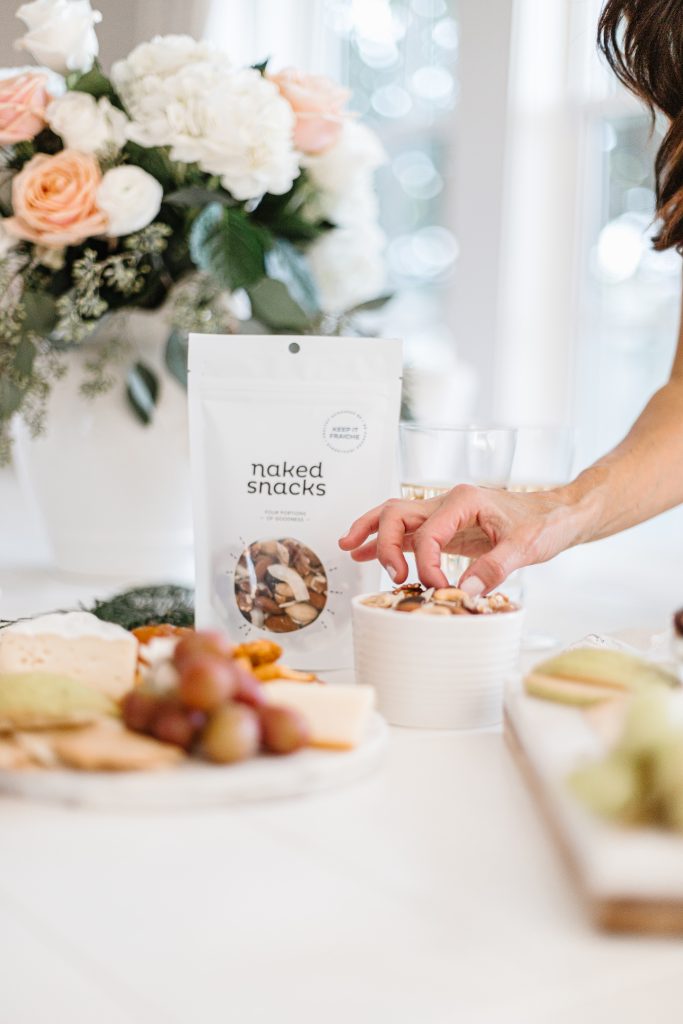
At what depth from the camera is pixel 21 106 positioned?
1.28 meters

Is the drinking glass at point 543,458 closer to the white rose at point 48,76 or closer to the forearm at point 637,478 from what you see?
the forearm at point 637,478

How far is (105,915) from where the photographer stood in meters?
0.46

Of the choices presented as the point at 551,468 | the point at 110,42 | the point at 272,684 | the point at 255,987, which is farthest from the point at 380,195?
the point at 255,987

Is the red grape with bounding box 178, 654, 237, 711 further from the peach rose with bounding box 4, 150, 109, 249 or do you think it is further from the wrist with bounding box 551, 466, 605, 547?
the peach rose with bounding box 4, 150, 109, 249

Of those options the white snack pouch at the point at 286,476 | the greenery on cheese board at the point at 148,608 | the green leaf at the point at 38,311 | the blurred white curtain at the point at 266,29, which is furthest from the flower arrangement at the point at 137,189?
the white snack pouch at the point at 286,476

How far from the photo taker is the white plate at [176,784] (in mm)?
548

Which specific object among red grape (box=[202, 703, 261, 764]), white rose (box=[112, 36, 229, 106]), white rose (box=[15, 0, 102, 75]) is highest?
white rose (box=[15, 0, 102, 75])

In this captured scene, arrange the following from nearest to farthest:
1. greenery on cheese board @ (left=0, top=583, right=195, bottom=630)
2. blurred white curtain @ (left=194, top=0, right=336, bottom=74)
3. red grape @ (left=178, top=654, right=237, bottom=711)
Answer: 1. red grape @ (left=178, top=654, right=237, bottom=711)
2. greenery on cheese board @ (left=0, top=583, right=195, bottom=630)
3. blurred white curtain @ (left=194, top=0, right=336, bottom=74)

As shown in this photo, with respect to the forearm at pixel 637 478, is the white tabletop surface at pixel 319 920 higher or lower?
higher

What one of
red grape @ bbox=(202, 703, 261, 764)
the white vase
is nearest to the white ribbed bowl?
red grape @ bbox=(202, 703, 261, 764)

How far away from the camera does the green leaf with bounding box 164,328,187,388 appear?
4.52 ft

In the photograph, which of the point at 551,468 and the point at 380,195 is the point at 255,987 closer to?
the point at 551,468

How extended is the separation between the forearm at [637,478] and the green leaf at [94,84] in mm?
706

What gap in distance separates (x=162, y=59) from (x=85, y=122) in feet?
0.37
